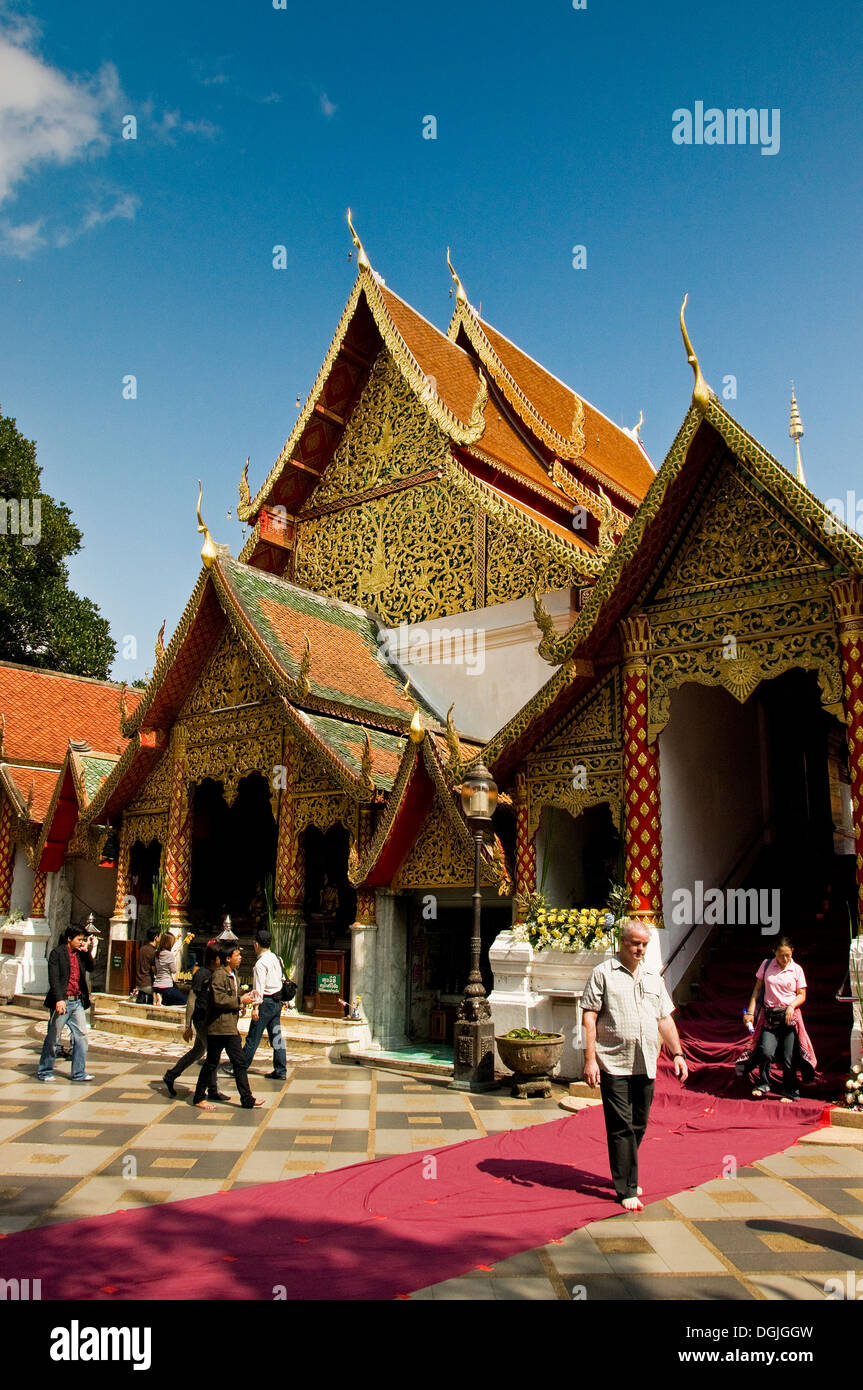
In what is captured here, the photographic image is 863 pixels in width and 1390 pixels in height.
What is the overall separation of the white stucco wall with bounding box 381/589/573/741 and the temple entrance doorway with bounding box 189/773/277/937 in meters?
2.86

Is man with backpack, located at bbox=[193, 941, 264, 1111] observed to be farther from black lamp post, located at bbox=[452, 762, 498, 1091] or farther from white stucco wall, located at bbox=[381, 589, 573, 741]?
white stucco wall, located at bbox=[381, 589, 573, 741]

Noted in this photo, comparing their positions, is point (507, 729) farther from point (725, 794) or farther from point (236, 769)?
point (236, 769)

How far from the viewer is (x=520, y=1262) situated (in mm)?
3947

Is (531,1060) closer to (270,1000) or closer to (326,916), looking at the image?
(270,1000)

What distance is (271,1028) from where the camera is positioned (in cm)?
884

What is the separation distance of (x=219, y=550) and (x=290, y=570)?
3.71 metres

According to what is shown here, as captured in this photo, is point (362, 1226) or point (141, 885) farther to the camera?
point (141, 885)

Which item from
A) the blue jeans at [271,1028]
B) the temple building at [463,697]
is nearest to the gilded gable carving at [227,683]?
the temple building at [463,697]

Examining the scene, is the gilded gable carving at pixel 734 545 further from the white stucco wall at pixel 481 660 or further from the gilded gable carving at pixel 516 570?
the white stucco wall at pixel 481 660

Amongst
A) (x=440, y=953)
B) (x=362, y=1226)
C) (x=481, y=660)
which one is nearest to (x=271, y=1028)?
(x=440, y=953)

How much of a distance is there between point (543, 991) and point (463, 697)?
5530 mm

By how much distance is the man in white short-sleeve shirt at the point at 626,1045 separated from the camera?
4793mm

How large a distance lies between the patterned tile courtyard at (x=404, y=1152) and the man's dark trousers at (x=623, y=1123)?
0.55 ft
